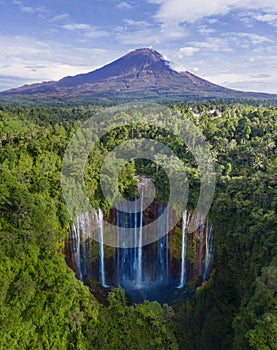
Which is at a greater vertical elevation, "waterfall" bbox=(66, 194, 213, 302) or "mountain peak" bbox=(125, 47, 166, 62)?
"mountain peak" bbox=(125, 47, 166, 62)

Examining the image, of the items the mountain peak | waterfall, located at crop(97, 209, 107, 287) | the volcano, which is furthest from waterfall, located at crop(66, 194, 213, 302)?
the mountain peak

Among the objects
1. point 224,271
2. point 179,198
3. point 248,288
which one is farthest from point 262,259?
point 179,198

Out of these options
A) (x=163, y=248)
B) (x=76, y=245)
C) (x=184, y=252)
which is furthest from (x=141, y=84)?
(x=76, y=245)

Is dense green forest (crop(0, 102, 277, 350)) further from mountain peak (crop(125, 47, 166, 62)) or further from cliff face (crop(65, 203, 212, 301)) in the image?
mountain peak (crop(125, 47, 166, 62))

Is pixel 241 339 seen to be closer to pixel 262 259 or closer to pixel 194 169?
pixel 262 259

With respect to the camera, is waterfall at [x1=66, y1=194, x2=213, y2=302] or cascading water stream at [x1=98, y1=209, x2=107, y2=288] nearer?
waterfall at [x1=66, y1=194, x2=213, y2=302]

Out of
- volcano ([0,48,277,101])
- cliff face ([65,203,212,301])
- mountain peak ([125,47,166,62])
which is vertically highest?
mountain peak ([125,47,166,62])

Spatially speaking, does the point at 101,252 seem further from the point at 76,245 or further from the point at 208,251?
the point at 208,251

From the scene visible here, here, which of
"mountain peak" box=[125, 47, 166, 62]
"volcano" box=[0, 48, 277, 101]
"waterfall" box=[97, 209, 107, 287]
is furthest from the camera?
"mountain peak" box=[125, 47, 166, 62]
